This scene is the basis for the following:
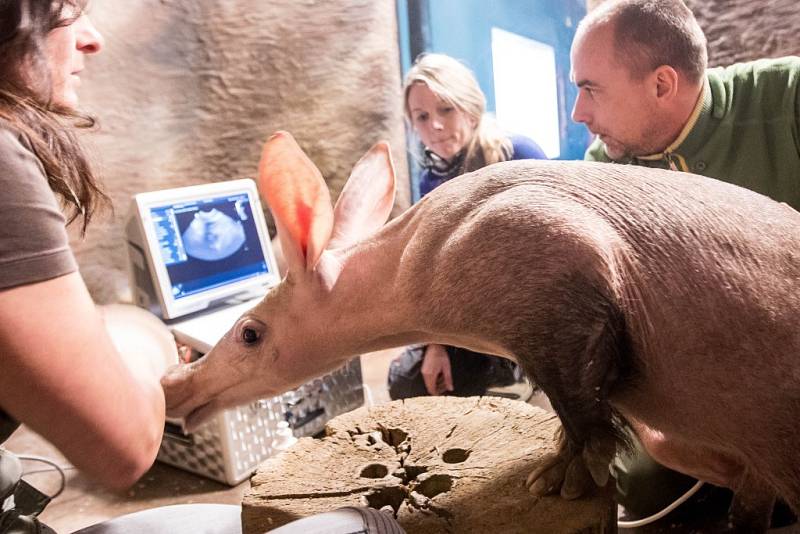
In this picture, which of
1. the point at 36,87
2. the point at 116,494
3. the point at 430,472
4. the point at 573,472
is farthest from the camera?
the point at 116,494

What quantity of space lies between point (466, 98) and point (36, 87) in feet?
4.86

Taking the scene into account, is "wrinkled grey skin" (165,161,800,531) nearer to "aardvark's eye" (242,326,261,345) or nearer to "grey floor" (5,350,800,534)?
"aardvark's eye" (242,326,261,345)

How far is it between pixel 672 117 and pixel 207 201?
4.79 feet

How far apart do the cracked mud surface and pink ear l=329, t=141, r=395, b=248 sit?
0.38 metres

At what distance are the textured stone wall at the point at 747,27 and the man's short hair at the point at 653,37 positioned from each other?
1.80ft

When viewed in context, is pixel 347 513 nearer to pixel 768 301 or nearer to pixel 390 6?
pixel 768 301

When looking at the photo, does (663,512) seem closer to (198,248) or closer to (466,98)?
(466,98)

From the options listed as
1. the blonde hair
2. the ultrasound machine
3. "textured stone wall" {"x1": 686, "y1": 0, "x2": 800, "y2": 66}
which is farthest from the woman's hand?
"textured stone wall" {"x1": 686, "y1": 0, "x2": 800, "y2": 66}

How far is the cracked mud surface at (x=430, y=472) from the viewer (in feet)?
3.25

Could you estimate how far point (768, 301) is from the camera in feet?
2.72

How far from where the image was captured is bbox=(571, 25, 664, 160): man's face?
146cm

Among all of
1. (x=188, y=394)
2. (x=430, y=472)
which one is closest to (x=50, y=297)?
(x=188, y=394)

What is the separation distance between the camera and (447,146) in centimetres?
203

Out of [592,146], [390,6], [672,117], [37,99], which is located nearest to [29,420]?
[37,99]
